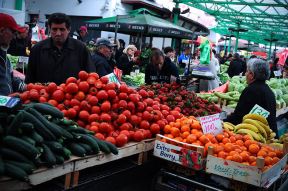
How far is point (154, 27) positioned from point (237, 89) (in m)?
4.01

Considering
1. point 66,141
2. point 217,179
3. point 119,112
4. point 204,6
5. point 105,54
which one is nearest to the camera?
point 66,141

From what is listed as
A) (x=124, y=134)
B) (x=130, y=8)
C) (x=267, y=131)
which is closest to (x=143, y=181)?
(x=124, y=134)

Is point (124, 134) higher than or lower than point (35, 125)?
lower

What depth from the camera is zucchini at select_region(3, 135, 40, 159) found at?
2.36m

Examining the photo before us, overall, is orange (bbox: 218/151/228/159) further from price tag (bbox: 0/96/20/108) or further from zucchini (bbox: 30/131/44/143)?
price tag (bbox: 0/96/20/108)

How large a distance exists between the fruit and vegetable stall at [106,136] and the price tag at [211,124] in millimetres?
12

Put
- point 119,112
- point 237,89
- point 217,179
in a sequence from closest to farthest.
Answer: point 217,179 → point 119,112 → point 237,89

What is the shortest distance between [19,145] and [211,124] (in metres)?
2.31

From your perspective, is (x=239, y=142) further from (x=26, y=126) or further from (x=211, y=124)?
(x=26, y=126)

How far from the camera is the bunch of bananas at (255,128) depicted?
443 centimetres

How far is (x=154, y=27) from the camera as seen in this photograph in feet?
35.7

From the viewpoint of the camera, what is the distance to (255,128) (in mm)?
4500

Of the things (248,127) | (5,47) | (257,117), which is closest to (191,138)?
(248,127)

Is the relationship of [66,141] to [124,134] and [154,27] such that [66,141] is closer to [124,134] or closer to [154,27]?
[124,134]
